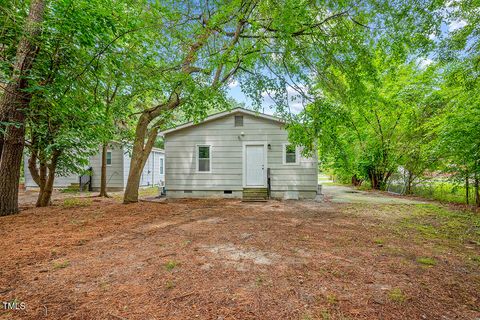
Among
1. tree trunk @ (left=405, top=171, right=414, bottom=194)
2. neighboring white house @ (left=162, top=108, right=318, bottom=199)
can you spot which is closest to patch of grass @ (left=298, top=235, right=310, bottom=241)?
neighboring white house @ (left=162, top=108, right=318, bottom=199)

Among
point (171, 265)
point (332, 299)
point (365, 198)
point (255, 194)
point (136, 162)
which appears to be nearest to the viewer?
point (332, 299)

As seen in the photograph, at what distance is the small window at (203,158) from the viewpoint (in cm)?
1053

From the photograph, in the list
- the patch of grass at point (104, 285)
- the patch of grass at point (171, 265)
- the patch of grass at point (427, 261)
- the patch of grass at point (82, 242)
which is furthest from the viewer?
the patch of grass at point (82, 242)

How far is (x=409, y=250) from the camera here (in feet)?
12.1

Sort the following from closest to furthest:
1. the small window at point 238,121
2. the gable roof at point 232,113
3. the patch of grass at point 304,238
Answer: the patch of grass at point 304,238, the gable roof at point 232,113, the small window at point 238,121

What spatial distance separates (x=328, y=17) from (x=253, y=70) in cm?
273

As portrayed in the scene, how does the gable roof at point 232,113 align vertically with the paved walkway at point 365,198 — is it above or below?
above

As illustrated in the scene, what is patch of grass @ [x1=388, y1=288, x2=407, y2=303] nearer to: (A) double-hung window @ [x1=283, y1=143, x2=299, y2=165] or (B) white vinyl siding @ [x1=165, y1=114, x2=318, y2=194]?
(B) white vinyl siding @ [x1=165, y1=114, x2=318, y2=194]

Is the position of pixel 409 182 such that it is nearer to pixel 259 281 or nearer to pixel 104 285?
pixel 259 281

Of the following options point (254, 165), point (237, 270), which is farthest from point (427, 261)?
point (254, 165)

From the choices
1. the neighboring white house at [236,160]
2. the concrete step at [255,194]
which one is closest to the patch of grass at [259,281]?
the concrete step at [255,194]

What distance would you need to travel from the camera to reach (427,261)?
3219 mm

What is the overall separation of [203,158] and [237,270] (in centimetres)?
799

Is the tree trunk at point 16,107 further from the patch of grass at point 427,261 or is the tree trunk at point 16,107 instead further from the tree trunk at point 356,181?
the tree trunk at point 356,181
